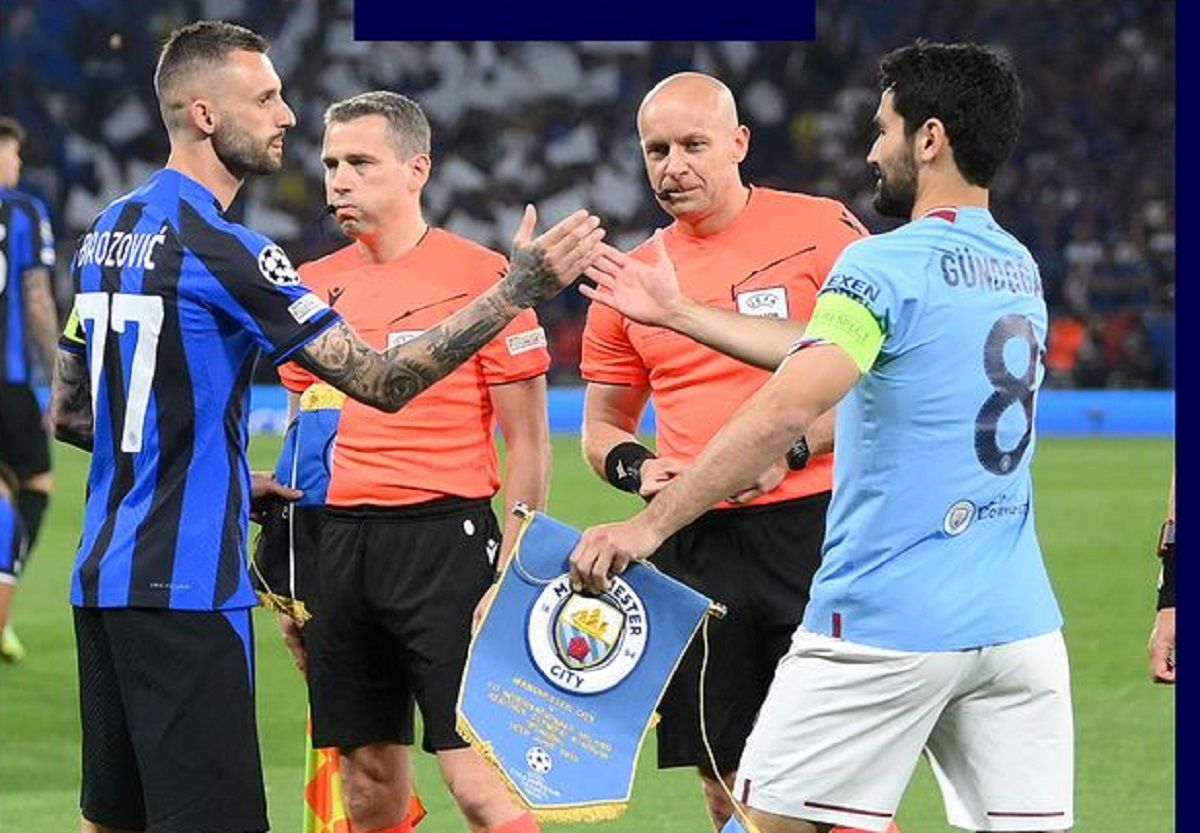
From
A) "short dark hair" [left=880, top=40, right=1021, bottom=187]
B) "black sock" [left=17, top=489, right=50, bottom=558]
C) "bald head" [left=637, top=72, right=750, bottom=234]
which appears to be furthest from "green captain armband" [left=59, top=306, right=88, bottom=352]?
"black sock" [left=17, top=489, right=50, bottom=558]

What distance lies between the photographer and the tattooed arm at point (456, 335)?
455cm

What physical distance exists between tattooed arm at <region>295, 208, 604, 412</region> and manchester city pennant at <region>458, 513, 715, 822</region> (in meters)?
0.37

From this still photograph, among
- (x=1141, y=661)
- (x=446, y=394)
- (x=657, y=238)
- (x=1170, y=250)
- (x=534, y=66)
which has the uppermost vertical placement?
(x=534, y=66)

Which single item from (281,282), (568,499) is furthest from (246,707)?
(568,499)

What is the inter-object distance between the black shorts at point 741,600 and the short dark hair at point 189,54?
1613 millimetres

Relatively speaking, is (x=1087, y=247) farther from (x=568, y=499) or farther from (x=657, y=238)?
(x=657, y=238)

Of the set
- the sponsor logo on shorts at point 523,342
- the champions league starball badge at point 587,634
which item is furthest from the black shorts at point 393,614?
the champions league starball badge at point 587,634

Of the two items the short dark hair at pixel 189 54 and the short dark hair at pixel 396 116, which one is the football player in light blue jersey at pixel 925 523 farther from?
the short dark hair at pixel 396 116

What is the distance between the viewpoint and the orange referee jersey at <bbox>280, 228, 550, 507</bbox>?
5.52 m

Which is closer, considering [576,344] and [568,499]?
[568,499]

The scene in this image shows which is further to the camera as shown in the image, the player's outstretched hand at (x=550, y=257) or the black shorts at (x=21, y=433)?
the black shorts at (x=21, y=433)

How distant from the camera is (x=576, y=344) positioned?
23.7 m

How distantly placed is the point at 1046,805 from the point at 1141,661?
226 inches

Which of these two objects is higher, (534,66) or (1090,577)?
(534,66)
